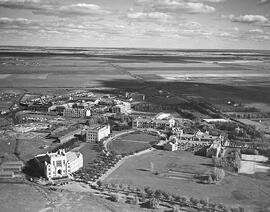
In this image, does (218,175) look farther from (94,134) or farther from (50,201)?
(94,134)

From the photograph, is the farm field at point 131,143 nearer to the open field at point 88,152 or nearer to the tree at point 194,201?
the open field at point 88,152

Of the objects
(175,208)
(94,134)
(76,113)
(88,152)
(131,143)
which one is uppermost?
(94,134)

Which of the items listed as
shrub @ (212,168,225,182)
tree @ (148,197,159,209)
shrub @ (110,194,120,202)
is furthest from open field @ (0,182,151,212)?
shrub @ (212,168,225,182)

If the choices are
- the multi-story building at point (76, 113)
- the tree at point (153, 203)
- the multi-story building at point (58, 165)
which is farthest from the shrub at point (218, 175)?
the multi-story building at point (76, 113)

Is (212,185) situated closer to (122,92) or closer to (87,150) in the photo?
(87,150)

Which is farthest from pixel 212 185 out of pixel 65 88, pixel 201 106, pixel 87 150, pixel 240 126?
pixel 65 88

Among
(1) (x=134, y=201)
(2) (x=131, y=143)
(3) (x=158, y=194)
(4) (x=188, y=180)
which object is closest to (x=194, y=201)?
(3) (x=158, y=194)
